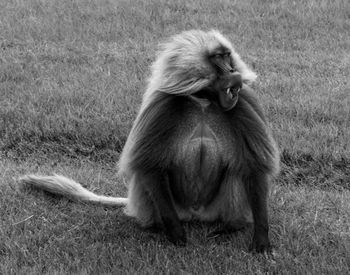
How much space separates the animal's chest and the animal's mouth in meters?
0.18

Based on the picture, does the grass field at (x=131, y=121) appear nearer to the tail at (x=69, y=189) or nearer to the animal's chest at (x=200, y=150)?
the tail at (x=69, y=189)

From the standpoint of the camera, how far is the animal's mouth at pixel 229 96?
3.86 metres

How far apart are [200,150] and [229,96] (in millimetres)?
390

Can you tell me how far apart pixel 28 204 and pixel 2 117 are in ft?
5.63

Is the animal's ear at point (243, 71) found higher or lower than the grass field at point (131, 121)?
higher

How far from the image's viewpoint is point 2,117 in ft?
19.8

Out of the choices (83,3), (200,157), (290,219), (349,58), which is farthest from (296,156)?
(83,3)

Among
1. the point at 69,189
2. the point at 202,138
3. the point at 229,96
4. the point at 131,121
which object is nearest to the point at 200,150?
the point at 202,138

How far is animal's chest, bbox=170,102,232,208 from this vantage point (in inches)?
158

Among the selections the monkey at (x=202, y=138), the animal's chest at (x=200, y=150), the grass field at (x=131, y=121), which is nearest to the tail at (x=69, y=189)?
the grass field at (x=131, y=121)

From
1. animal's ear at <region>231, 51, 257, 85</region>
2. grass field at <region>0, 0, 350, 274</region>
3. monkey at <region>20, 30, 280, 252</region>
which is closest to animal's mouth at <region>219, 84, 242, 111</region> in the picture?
monkey at <region>20, 30, 280, 252</region>

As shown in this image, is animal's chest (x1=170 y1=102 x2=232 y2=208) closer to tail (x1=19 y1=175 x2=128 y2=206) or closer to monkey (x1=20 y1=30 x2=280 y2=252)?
monkey (x1=20 y1=30 x2=280 y2=252)

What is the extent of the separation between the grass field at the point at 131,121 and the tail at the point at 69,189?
7cm

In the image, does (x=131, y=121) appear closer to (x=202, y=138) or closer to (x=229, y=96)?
(x=202, y=138)
